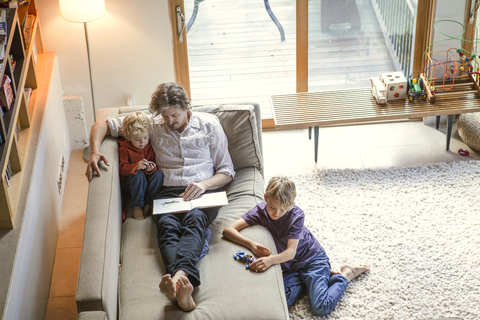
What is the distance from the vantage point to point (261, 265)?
206cm

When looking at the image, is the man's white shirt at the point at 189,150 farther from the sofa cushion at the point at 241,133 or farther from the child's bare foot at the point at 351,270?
the child's bare foot at the point at 351,270

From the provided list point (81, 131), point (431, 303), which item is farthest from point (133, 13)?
point (431, 303)

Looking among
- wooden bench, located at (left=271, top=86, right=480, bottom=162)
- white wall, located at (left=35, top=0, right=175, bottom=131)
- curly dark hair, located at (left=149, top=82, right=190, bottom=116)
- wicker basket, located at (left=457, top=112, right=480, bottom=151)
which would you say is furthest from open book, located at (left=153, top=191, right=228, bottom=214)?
wicker basket, located at (left=457, top=112, right=480, bottom=151)

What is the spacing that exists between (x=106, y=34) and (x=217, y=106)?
1440 millimetres

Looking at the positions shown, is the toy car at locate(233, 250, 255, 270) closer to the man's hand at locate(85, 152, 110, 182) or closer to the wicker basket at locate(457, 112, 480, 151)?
the man's hand at locate(85, 152, 110, 182)

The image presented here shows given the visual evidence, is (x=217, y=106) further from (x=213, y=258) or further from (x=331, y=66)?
(x=331, y=66)

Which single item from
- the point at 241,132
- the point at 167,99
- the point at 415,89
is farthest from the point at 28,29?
the point at 415,89

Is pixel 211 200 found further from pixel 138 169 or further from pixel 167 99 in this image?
pixel 167 99

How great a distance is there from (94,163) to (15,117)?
42cm

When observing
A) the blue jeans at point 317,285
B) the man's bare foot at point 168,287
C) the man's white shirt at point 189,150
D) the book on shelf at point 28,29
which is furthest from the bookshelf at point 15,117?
the blue jeans at point 317,285

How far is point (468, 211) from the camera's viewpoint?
9.80 ft

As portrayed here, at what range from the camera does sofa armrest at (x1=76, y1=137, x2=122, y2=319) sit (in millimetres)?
1790

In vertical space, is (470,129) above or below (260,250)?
above

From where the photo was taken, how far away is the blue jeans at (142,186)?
2405mm
